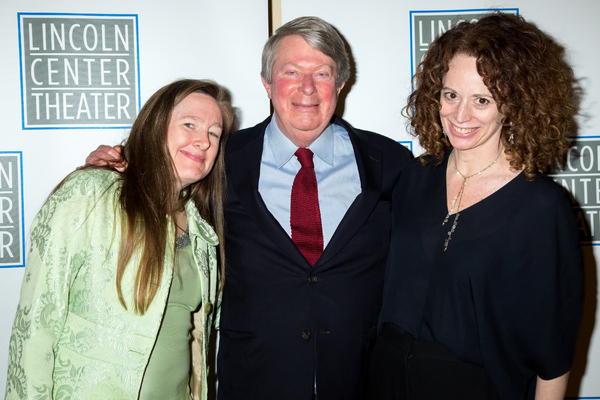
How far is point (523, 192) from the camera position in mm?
1388

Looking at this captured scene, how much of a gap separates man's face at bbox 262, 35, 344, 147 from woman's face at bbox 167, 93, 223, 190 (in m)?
0.32

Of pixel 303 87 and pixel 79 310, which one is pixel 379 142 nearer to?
pixel 303 87

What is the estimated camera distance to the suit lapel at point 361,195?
1.64 meters

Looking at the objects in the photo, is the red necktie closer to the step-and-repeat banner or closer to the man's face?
the man's face

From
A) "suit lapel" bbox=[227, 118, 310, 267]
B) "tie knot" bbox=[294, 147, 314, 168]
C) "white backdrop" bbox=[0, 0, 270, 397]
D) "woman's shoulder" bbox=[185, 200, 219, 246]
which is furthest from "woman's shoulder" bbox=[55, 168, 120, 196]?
"white backdrop" bbox=[0, 0, 270, 397]

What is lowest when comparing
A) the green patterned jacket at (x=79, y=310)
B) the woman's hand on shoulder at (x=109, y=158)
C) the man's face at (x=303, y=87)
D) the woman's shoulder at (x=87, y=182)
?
the green patterned jacket at (x=79, y=310)

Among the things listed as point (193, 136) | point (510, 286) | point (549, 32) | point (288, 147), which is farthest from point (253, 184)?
point (549, 32)

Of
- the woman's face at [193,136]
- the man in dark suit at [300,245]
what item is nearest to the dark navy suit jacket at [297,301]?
the man in dark suit at [300,245]

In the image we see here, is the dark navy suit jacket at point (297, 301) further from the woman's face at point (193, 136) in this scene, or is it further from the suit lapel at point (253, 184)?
the woman's face at point (193, 136)

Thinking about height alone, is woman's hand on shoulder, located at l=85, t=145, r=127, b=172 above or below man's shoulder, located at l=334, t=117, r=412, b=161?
below

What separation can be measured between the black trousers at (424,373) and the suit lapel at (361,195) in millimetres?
376

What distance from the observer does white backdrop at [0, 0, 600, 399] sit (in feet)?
7.25

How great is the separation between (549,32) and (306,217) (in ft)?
5.75

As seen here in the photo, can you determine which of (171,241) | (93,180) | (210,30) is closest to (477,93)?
(171,241)
